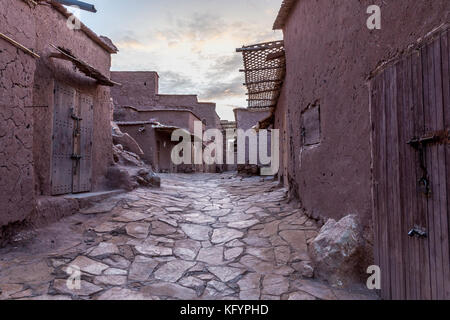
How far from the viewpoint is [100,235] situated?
4672 mm

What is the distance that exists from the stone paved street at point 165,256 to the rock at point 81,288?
10 mm

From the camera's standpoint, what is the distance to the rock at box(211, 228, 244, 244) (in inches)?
195

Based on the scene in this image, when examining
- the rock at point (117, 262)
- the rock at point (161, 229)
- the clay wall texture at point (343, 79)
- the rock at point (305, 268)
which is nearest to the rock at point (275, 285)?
the rock at point (305, 268)

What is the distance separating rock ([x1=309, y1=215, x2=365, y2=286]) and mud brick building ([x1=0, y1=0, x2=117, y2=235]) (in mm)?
4407

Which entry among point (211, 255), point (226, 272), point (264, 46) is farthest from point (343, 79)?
point (264, 46)

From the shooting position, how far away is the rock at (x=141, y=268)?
3559 mm

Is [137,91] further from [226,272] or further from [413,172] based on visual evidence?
[413,172]

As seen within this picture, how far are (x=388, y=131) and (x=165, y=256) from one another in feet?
11.4

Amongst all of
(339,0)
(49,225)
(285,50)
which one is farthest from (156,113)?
(339,0)

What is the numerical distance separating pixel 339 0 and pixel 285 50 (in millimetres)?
3223

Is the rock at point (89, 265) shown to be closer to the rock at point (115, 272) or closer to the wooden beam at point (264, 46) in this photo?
the rock at point (115, 272)

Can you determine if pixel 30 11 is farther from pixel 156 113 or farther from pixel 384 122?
pixel 156 113

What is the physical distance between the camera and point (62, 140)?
576cm

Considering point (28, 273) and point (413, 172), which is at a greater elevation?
point (413, 172)
